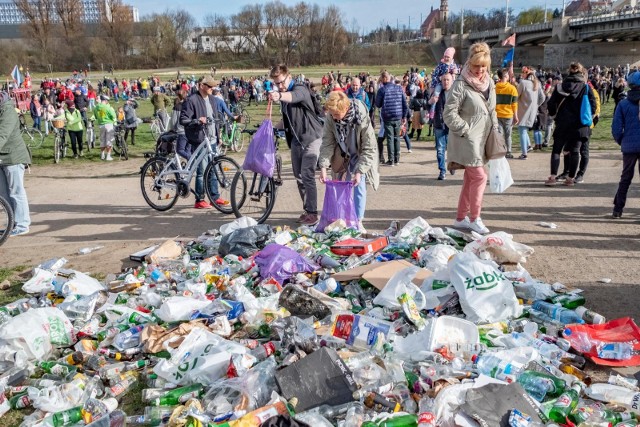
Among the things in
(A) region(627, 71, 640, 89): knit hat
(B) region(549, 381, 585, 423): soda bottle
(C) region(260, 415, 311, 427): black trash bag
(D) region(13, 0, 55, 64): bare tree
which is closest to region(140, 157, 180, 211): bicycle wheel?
(C) region(260, 415, 311, 427): black trash bag

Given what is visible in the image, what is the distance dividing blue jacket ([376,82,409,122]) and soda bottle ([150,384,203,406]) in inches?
310

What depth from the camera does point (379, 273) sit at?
471 cm

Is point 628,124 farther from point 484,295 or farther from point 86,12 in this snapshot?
point 86,12

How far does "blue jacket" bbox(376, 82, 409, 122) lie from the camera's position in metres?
10.5

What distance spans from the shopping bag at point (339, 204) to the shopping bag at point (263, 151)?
92 cm

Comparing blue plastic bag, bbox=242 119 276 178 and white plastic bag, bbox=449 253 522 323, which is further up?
blue plastic bag, bbox=242 119 276 178

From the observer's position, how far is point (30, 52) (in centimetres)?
7675

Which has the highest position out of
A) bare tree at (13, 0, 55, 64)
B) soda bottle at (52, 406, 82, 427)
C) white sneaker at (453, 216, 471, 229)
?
bare tree at (13, 0, 55, 64)

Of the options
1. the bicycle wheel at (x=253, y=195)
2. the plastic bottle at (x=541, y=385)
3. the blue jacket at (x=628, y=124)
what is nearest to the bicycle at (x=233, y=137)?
the bicycle wheel at (x=253, y=195)

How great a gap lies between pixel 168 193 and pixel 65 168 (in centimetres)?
585

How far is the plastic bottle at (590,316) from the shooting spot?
3991 mm

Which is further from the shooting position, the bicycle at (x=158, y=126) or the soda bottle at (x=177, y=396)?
the bicycle at (x=158, y=126)

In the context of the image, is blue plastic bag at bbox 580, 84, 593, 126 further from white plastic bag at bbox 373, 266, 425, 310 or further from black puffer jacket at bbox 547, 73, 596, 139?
white plastic bag at bbox 373, 266, 425, 310

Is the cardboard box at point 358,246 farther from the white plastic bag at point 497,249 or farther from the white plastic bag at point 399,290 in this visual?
the white plastic bag at point 399,290
